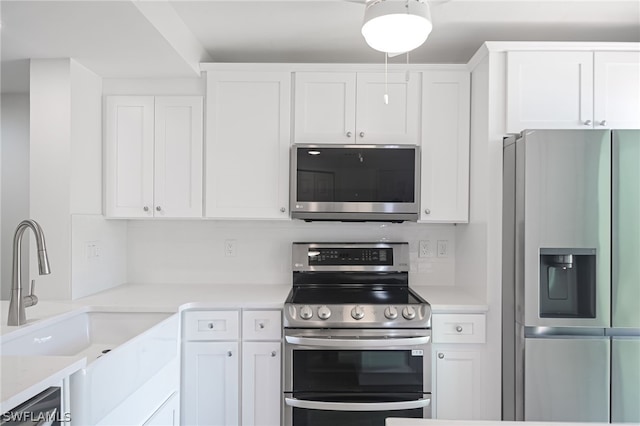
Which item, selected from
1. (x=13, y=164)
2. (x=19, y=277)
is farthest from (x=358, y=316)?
(x=13, y=164)

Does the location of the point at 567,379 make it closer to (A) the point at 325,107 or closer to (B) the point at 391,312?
(B) the point at 391,312

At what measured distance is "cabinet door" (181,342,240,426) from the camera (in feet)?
7.12

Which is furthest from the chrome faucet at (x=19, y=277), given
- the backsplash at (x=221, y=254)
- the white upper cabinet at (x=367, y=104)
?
the white upper cabinet at (x=367, y=104)

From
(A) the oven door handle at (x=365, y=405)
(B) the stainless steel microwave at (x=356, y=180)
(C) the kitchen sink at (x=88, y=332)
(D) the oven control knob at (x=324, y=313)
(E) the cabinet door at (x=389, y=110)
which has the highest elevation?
(E) the cabinet door at (x=389, y=110)

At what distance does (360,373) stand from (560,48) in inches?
79.2

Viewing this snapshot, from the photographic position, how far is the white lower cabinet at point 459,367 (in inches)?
84.4

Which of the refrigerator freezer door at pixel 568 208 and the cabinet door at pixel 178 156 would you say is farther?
the cabinet door at pixel 178 156

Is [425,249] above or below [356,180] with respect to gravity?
below

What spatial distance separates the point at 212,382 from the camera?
2.17 m

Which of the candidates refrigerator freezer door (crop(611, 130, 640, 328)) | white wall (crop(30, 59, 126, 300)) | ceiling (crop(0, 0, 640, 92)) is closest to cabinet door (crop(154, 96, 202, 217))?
ceiling (crop(0, 0, 640, 92))

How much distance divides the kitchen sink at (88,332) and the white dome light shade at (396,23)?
1669 mm

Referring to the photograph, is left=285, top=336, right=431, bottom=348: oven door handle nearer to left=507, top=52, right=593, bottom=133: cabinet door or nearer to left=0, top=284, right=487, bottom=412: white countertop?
left=0, top=284, right=487, bottom=412: white countertop

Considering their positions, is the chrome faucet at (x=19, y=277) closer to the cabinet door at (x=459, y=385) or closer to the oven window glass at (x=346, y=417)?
the oven window glass at (x=346, y=417)

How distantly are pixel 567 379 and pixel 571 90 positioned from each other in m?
1.47
